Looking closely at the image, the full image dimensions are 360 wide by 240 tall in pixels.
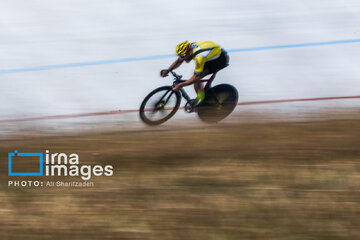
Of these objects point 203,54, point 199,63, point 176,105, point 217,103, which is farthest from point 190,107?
point 203,54

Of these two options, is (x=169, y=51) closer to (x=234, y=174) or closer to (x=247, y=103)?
(x=247, y=103)

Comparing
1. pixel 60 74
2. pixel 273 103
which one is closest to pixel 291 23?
pixel 273 103

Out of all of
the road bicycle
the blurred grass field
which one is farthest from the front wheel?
the blurred grass field

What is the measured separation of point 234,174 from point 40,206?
1.34m

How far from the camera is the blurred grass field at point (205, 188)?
3094mm

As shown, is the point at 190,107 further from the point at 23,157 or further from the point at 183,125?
the point at 23,157

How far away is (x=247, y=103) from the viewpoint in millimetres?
6273

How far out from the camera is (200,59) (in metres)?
5.29

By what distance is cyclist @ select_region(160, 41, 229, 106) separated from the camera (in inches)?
Result: 209

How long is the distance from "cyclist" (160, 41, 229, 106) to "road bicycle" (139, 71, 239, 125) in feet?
0.24

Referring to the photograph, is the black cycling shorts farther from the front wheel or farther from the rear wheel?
the front wheel

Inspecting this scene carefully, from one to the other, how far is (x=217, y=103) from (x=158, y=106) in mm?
604

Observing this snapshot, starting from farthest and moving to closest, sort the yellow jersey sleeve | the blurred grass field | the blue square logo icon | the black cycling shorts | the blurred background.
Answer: the black cycling shorts → the yellow jersey sleeve → the blue square logo icon → the blurred background → the blurred grass field

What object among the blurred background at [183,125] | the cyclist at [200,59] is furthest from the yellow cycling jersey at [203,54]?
the blurred background at [183,125]
